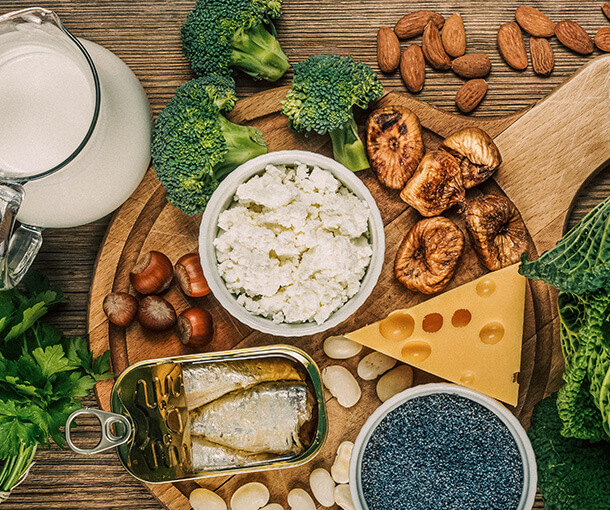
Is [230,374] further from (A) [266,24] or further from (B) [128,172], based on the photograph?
(A) [266,24]

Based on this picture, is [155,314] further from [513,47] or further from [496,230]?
[513,47]

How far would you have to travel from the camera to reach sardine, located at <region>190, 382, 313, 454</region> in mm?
1458

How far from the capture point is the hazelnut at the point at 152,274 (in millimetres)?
1493

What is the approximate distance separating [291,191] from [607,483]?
1.08 m

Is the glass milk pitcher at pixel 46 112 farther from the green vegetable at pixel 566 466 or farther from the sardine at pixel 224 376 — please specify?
the green vegetable at pixel 566 466

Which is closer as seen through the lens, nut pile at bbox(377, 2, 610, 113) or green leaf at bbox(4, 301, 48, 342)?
green leaf at bbox(4, 301, 48, 342)

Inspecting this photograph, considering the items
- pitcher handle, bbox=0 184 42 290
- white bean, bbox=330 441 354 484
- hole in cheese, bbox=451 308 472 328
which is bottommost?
white bean, bbox=330 441 354 484

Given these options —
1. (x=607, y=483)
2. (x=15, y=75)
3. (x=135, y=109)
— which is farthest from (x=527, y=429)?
(x=15, y=75)

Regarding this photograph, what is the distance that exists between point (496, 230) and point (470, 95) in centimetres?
41

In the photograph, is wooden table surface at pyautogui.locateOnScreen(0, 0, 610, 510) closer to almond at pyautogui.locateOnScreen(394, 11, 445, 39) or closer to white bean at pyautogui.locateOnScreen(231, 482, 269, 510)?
almond at pyautogui.locateOnScreen(394, 11, 445, 39)

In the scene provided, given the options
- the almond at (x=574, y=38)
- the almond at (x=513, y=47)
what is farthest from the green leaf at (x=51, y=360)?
the almond at (x=574, y=38)

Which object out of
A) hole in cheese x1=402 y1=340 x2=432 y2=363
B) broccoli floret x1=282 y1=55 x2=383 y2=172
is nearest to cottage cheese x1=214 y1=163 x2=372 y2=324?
broccoli floret x1=282 y1=55 x2=383 y2=172

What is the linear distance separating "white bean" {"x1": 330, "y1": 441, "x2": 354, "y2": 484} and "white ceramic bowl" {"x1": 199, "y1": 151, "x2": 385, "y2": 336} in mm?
369

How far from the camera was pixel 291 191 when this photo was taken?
1.38 meters
